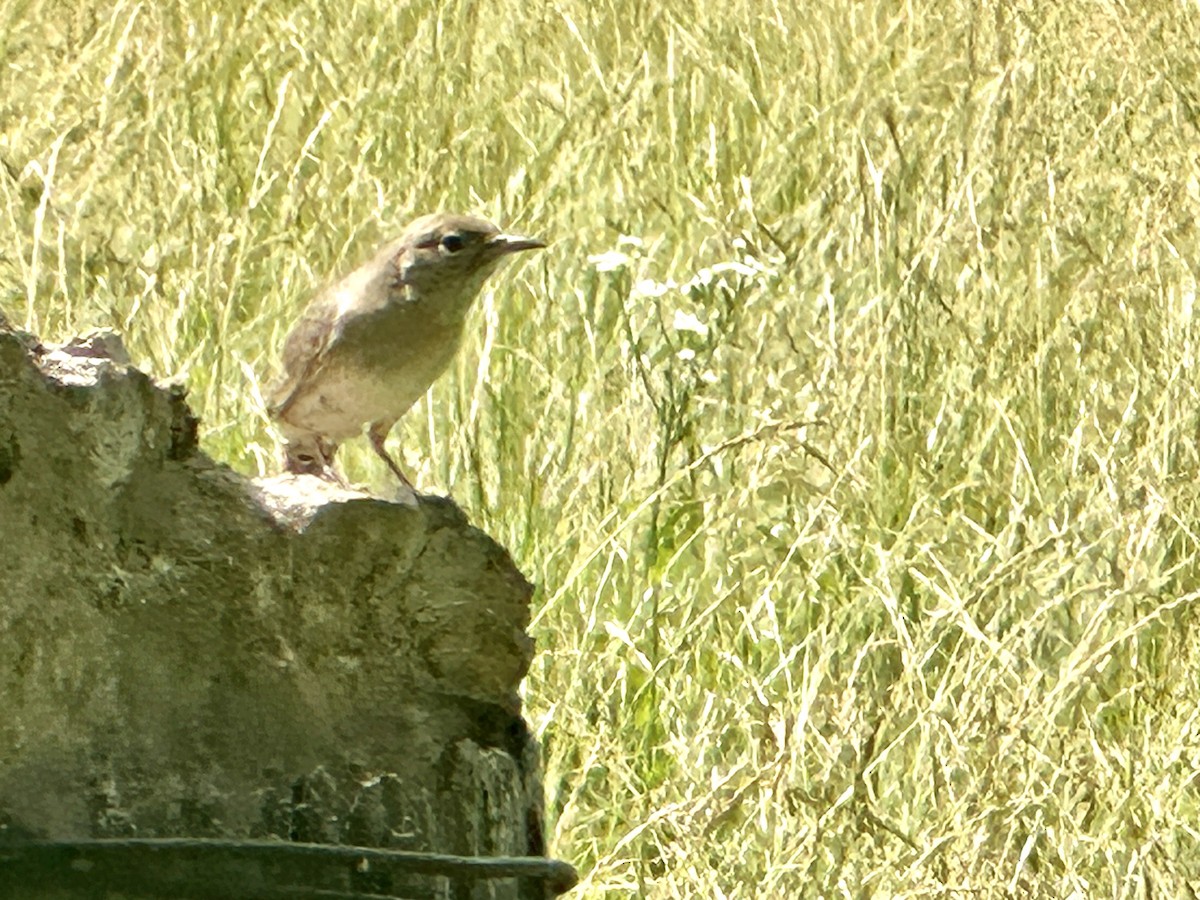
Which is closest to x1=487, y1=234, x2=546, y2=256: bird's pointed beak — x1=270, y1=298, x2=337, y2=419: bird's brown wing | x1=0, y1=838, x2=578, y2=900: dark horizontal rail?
x1=270, y1=298, x2=337, y2=419: bird's brown wing

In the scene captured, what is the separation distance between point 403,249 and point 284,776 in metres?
2.36

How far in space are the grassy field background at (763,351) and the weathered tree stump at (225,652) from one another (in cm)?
106

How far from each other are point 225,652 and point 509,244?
237cm

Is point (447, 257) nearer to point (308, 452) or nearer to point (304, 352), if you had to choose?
point (304, 352)

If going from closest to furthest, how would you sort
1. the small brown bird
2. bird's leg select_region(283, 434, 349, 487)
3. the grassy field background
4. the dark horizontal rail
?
the dark horizontal rail, the grassy field background, the small brown bird, bird's leg select_region(283, 434, 349, 487)

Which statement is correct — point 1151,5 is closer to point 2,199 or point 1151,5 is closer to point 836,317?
point 836,317

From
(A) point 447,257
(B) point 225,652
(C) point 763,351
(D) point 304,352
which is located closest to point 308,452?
(D) point 304,352

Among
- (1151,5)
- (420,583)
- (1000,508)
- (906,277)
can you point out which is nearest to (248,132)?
(906,277)

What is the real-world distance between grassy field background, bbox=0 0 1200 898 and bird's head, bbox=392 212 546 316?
1.36 feet

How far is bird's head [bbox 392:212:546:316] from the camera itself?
426 cm

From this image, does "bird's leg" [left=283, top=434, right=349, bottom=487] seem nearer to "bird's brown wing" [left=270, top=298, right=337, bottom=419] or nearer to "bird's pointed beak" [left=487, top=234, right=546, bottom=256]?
"bird's brown wing" [left=270, top=298, right=337, bottom=419]

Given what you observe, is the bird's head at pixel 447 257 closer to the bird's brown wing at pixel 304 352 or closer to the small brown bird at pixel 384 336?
the small brown bird at pixel 384 336

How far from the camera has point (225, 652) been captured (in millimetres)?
2031

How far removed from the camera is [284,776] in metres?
2.04
